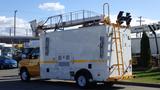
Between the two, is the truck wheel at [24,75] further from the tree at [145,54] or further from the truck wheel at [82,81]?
the tree at [145,54]

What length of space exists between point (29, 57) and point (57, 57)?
3488mm

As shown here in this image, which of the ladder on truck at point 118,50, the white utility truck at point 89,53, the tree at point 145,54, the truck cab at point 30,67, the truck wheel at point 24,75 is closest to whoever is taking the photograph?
the white utility truck at point 89,53

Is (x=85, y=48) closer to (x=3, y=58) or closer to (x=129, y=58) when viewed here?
(x=129, y=58)

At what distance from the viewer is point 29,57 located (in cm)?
2280

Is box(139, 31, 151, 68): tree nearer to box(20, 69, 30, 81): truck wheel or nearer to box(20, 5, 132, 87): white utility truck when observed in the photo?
box(20, 5, 132, 87): white utility truck

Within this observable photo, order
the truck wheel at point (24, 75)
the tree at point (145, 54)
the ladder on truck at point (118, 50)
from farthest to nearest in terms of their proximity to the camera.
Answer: the tree at point (145, 54) < the truck wheel at point (24, 75) < the ladder on truck at point (118, 50)

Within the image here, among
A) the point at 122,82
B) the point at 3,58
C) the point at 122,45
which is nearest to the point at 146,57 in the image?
the point at 122,82

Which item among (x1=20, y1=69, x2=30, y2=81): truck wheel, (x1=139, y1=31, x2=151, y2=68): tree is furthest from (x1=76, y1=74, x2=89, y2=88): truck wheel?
(x1=139, y1=31, x2=151, y2=68): tree

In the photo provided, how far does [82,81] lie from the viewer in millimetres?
17969

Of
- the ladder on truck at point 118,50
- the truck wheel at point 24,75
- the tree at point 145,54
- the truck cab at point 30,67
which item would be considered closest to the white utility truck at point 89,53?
the ladder on truck at point 118,50

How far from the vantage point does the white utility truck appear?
17.1m

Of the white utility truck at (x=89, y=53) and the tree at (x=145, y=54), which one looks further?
the tree at (x=145, y=54)

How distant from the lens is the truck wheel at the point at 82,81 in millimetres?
17712

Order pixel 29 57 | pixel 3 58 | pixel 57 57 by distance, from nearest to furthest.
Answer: pixel 57 57 → pixel 29 57 → pixel 3 58
